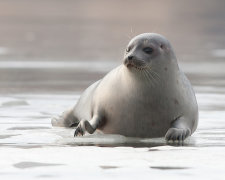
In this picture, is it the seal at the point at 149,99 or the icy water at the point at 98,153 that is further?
the seal at the point at 149,99

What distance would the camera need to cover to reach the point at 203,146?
25.2ft

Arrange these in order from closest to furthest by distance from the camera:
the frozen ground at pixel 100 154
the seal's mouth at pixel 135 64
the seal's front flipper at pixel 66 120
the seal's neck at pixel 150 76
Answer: the frozen ground at pixel 100 154, the seal's mouth at pixel 135 64, the seal's neck at pixel 150 76, the seal's front flipper at pixel 66 120

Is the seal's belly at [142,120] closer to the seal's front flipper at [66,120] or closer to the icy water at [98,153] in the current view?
the icy water at [98,153]

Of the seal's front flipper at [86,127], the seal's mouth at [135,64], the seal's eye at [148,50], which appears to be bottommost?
the seal's front flipper at [86,127]

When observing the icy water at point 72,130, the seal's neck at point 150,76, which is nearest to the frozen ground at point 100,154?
the icy water at point 72,130

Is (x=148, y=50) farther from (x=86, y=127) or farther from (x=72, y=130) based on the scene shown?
(x=72, y=130)

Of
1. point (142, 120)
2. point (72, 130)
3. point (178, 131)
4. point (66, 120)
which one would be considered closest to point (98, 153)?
point (178, 131)

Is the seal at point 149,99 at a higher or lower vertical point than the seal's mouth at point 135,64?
lower

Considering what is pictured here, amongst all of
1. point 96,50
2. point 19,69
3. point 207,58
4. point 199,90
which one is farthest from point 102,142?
point 96,50

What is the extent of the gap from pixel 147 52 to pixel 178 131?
76 centimetres

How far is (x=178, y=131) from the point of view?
26.1ft

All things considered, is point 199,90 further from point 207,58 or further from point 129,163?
point 207,58

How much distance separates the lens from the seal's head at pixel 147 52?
794 cm

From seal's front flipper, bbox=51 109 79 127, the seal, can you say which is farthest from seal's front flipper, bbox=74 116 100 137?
seal's front flipper, bbox=51 109 79 127
